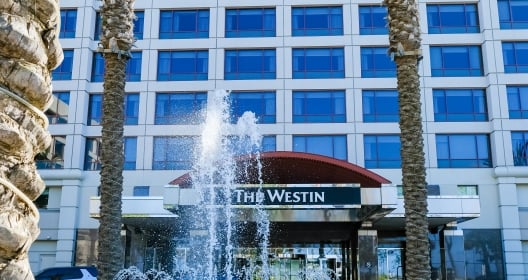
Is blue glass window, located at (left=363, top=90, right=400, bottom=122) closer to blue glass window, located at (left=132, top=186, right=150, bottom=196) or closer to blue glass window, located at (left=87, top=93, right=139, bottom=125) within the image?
blue glass window, located at (left=132, top=186, right=150, bottom=196)

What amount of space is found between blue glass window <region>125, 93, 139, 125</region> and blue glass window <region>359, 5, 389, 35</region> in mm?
14104

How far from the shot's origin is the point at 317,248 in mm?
34031

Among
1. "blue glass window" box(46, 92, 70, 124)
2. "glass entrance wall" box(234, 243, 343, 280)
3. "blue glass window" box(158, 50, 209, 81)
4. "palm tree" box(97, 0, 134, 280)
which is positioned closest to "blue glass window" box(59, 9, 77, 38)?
"blue glass window" box(46, 92, 70, 124)

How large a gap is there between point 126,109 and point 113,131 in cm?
2145

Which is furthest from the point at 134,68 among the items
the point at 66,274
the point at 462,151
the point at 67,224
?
the point at 462,151

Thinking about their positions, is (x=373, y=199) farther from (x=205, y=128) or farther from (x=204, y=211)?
(x=205, y=128)

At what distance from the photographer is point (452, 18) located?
3475 centimetres

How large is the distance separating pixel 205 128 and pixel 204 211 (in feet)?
37.8

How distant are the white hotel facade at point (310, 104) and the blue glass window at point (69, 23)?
0.08 meters

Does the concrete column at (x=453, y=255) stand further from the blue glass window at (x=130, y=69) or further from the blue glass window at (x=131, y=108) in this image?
the blue glass window at (x=130, y=69)

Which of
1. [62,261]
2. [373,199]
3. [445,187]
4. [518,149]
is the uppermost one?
[518,149]

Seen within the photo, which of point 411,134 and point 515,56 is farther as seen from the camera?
point 515,56

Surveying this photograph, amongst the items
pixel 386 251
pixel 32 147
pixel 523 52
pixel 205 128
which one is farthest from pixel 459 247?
pixel 32 147

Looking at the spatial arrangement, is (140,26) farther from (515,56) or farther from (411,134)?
(411,134)
